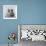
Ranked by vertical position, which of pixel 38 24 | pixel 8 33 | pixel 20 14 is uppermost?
pixel 20 14

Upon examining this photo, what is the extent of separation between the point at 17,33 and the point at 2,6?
101cm

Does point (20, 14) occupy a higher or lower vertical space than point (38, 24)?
higher

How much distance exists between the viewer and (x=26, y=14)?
4.43 m

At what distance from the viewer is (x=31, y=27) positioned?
439cm

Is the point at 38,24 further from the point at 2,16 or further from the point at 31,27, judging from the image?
the point at 2,16

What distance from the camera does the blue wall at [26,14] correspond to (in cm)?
442

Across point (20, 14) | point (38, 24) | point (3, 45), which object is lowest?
point (3, 45)

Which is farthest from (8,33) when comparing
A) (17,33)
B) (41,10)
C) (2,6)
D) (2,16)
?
(41,10)

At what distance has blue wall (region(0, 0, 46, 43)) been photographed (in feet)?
14.5

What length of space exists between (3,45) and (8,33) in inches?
17.2

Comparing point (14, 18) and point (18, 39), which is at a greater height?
point (14, 18)

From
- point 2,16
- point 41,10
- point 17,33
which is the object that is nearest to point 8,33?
point 17,33

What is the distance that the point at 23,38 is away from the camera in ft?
14.1

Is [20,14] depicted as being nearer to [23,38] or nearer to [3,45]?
[23,38]
